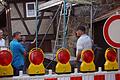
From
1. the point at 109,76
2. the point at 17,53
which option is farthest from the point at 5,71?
the point at 17,53

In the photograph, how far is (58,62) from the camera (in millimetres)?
5418

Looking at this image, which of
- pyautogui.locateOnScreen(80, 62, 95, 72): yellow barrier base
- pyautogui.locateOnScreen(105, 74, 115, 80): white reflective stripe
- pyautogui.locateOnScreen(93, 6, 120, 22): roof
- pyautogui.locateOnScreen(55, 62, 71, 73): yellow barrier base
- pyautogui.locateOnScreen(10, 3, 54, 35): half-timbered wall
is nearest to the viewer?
pyautogui.locateOnScreen(55, 62, 71, 73): yellow barrier base

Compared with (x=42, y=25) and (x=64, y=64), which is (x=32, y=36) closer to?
(x=42, y=25)

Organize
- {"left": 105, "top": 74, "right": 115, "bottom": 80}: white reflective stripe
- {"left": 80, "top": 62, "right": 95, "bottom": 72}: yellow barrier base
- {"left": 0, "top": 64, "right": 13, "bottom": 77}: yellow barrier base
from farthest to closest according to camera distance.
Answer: {"left": 105, "top": 74, "right": 115, "bottom": 80}: white reflective stripe < {"left": 80, "top": 62, "right": 95, "bottom": 72}: yellow barrier base < {"left": 0, "top": 64, "right": 13, "bottom": 77}: yellow barrier base

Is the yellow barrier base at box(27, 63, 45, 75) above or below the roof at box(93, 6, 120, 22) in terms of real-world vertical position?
below

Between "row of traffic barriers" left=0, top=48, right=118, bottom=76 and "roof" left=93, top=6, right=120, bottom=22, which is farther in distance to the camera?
"roof" left=93, top=6, right=120, bottom=22

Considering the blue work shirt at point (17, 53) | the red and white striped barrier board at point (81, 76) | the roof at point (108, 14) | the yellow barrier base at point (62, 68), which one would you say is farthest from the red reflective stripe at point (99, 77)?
the roof at point (108, 14)

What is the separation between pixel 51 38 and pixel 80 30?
61.3 feet

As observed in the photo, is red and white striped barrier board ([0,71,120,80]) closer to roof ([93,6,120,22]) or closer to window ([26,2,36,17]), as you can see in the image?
roof ([93,6,120,22])

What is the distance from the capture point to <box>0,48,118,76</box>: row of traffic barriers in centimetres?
505

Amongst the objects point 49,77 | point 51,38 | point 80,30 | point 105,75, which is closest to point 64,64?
point 49,77

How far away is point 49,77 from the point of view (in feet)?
17.3

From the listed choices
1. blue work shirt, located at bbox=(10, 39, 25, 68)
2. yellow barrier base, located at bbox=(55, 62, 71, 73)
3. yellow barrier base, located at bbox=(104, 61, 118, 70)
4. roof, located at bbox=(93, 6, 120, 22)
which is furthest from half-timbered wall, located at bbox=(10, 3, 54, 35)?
yellow barrier base, located at bbox=(55, 62, 71, 73)

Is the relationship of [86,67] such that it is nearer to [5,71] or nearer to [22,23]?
[5,71]
